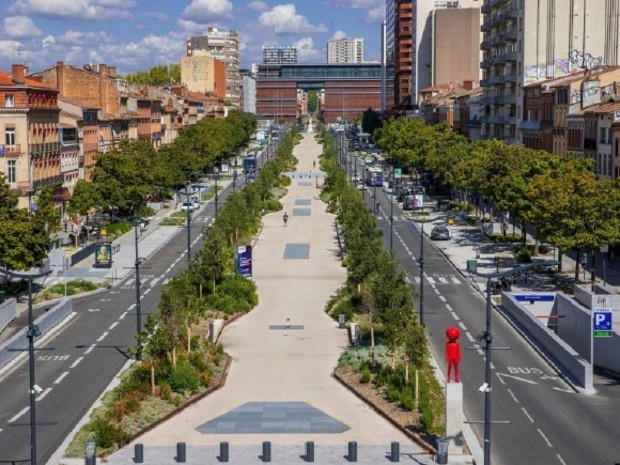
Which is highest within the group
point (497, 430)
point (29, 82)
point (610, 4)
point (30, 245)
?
point (610, 4)

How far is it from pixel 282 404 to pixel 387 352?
393 inches

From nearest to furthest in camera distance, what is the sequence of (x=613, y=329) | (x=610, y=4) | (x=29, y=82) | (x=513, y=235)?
(x=613, y=329)
(x=513, y=235)
(x=29, y=82)
(x=610, y=4)

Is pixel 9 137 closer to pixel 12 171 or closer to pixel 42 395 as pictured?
pixel 12 171

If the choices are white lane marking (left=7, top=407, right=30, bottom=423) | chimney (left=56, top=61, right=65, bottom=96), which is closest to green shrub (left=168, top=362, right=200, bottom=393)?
white lane marking (left=7, top=407, right=30, bottom=423)

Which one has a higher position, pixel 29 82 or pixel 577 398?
pixel 29 82

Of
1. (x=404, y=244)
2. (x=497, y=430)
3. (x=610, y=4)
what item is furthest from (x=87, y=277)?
(x=610, y=4)

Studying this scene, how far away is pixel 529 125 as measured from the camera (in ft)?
444

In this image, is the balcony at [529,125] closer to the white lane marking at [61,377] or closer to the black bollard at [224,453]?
the white lane marking at [61,377]

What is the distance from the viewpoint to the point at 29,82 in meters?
113

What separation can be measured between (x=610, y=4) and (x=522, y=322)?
8384 cm

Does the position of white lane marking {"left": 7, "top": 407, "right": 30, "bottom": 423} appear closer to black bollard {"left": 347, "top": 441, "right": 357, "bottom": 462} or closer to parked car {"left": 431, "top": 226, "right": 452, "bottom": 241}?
black bollard {"left": 347, "top": 441, "right": 357, "bottom": 462}

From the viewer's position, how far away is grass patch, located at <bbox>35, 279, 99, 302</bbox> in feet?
A: 250

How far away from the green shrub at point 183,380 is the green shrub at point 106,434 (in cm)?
638

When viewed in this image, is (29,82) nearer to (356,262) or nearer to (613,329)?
(356,262)
